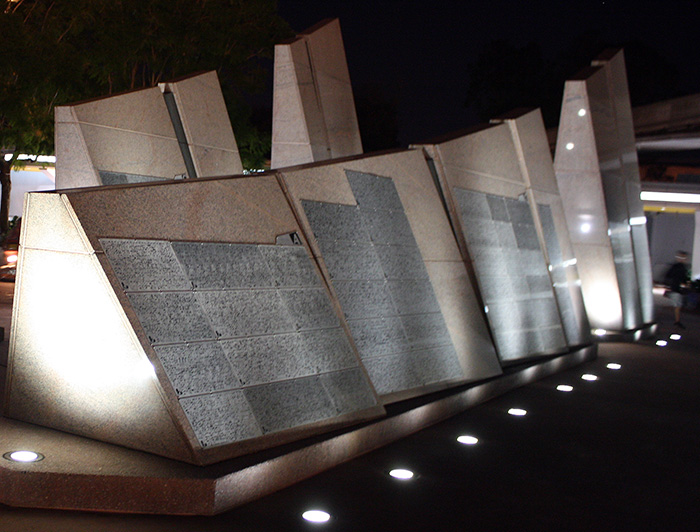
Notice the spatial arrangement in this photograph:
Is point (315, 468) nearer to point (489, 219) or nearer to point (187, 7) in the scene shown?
point (489, 219)

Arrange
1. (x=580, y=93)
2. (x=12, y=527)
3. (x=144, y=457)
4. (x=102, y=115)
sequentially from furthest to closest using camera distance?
1. (x=580, y=93)
2. (x=102, y=115)
3. (x=144, y=457)
4. (x=12, y=527)

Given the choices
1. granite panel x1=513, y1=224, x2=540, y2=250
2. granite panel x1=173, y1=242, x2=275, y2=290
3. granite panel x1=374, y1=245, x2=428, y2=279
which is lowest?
granite panel x1=173, y1=242, x2=275, y2=290

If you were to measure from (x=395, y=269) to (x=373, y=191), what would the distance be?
815 millimetres

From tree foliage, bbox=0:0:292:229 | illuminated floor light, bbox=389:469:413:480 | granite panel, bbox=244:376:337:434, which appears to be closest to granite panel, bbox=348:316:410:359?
granite panel, bbox=244:376:337:434

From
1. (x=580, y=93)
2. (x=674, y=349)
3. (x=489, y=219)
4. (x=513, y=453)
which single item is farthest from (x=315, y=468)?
(x=580, y=93)

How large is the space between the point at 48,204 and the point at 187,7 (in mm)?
16170

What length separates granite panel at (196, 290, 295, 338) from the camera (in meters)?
5.20

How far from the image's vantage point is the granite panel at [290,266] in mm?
5781

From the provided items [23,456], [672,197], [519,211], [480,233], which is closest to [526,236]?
[519,211]

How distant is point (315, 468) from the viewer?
5.32 metres

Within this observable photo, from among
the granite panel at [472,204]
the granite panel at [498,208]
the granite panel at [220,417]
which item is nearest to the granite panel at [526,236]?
the granite panel at [498,208]

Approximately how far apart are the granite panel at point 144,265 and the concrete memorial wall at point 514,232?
4.29 meters

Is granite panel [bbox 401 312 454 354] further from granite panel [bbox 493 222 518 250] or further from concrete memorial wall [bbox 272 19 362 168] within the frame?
concrete memorial wall [bbox 272 19 362 168]

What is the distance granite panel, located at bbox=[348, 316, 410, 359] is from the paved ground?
2.76ft
